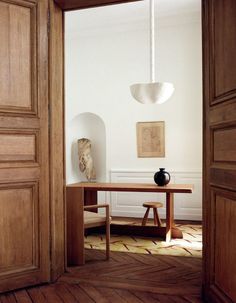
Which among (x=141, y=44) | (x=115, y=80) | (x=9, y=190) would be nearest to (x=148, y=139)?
(x=115, y=80)

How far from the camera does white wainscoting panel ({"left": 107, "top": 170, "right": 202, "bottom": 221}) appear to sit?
21.1 feet

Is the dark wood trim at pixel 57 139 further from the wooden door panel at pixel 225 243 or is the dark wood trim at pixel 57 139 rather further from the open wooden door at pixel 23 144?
the wooden door panel at pixel 225 243

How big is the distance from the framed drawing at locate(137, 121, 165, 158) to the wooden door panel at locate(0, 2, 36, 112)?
153 inches

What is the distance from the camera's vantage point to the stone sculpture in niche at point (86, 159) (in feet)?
23.7

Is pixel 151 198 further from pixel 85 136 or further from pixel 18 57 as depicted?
pixel 18 57

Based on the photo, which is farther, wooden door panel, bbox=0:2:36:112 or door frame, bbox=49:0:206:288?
door frame, bbox=49:0:206:288

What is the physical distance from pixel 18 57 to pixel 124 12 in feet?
12.6

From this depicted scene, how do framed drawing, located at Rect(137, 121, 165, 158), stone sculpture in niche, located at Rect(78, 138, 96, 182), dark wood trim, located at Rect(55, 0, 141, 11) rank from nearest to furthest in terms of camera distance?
dark wood trim, located at Rect(55, 0, 141, 11) → framed drawing, located at Rect(137, 121, 165, 158) → stone sculpture in niche, located at Rect(78, 138, 96, 182)

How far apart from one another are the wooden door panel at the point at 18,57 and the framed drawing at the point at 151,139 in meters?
3.88

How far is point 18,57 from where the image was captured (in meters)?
3.06

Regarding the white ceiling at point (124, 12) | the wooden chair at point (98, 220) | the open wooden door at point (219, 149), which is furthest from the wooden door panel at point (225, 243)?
the white ceiling at point (124, 12)

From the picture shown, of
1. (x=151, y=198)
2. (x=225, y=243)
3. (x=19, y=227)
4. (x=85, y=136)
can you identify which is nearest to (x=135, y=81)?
(x=85, y=136)

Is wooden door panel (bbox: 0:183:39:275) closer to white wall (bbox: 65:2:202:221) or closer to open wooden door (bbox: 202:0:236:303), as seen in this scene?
open wooden door (bbox: 202:0:236:303)

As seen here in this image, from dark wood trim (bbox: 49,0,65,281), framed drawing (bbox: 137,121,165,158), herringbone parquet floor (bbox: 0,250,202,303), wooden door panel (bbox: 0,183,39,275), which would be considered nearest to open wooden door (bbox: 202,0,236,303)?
herringbone parquet floor (bbox: 0,250,202,303)
